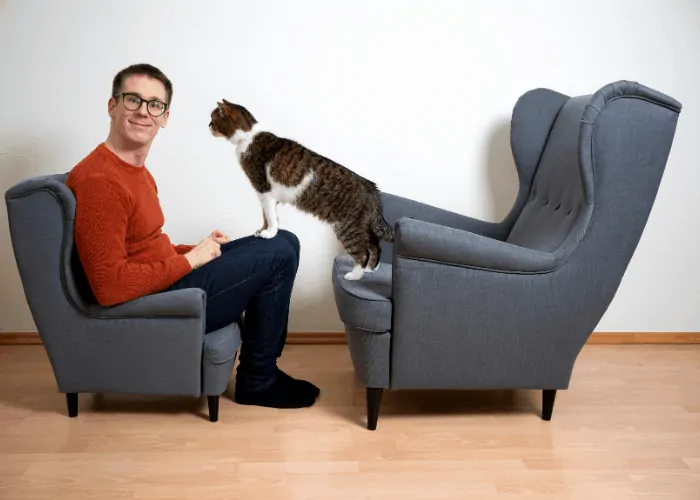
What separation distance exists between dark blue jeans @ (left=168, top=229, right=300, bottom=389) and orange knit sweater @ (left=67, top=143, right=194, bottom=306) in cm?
12

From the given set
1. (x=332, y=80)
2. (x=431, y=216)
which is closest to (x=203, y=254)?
(x=431, y=216)

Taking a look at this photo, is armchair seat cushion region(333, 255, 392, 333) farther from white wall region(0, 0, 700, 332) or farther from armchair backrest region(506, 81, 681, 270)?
white wall region(0, 0, 700, 332)

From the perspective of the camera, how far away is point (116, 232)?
2008 millimetres

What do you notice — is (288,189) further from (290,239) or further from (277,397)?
(277,397)

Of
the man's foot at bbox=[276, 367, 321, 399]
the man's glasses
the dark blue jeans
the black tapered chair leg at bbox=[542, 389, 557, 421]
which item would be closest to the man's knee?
the dark blue jeans

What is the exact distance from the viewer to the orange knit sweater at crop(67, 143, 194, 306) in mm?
1999

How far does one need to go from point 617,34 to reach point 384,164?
1154 mm

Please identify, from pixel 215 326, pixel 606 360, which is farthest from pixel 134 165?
pixel 606 360

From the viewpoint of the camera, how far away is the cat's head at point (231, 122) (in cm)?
229

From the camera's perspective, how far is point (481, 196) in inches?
122

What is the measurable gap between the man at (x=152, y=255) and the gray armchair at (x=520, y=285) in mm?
265

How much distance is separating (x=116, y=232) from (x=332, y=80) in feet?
4.33

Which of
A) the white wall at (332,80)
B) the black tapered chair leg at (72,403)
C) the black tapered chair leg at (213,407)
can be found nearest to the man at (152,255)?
the black tapered chair leg at (213,407)

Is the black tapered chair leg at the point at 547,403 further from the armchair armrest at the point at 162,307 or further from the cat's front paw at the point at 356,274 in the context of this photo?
the armchair armrest at the point at 162,307
